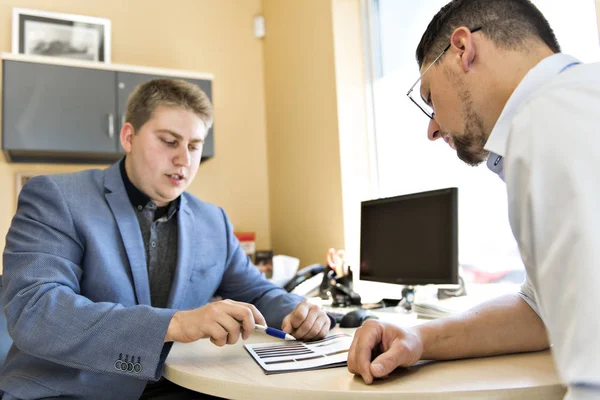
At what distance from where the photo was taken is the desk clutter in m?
1.01

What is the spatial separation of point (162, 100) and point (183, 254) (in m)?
0.51

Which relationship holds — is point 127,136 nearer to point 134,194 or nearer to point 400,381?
point 134,194

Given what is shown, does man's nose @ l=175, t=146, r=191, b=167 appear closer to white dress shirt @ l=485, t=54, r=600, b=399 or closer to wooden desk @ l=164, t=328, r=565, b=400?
wooden desk @ l=164, t=328, r=565, b=400

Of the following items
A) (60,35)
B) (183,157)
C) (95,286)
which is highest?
(60,35)

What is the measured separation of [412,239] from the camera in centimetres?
195

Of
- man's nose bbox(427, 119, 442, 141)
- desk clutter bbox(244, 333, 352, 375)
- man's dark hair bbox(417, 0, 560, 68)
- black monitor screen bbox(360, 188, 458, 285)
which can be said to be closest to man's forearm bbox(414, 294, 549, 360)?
desk clutter bbox(244, 333, 352, 375)

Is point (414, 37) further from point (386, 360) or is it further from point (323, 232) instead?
point (386, 360)

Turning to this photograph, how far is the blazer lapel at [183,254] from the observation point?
1572 millimetres

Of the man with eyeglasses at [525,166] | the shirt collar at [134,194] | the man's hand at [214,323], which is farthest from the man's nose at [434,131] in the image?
the shirt collar at [134,194]

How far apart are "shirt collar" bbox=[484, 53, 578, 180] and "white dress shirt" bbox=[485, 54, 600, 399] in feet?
0.37

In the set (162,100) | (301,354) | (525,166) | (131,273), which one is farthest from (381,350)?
(162,100)

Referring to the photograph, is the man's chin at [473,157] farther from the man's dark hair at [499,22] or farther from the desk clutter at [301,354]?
the desk clutter at [301,354]

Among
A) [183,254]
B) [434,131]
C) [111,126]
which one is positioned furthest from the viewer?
[111,126]

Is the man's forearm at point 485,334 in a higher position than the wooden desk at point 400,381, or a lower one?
higher
